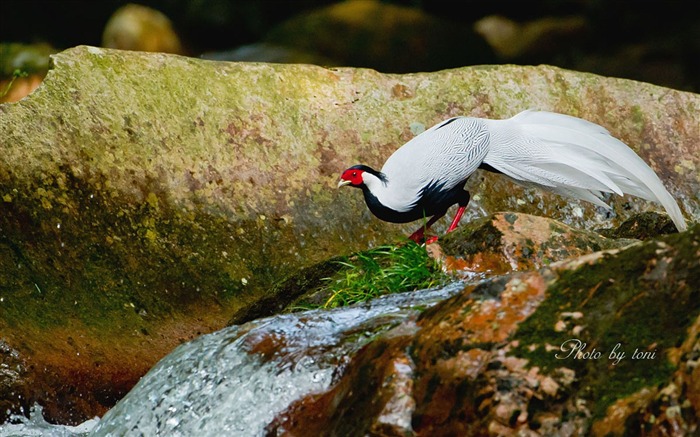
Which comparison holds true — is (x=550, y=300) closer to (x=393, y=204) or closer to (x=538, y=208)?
(x=393, y=204)

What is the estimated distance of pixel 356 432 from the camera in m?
2.19

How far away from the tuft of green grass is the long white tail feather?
0.66 metres

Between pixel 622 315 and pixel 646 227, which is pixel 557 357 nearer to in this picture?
pixel 622 315

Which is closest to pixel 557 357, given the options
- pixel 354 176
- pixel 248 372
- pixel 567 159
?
pixel 248 372

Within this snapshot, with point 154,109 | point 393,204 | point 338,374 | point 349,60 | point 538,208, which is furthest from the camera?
point 349,60

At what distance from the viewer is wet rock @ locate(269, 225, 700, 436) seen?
1.96 metres

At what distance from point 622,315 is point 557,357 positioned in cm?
18

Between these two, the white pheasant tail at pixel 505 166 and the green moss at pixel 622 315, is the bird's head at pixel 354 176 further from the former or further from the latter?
the green moss at pixel 622 315

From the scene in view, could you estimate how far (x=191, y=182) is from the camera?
14.4 feet

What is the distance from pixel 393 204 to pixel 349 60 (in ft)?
16.0

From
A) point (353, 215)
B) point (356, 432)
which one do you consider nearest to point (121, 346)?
point (353, 215)

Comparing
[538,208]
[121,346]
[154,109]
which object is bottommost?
[538,208]

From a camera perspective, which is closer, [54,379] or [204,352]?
[204,352]

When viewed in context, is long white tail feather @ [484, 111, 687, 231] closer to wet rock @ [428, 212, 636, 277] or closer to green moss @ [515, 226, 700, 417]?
wet rock @ [428, 212, 636, 277]
